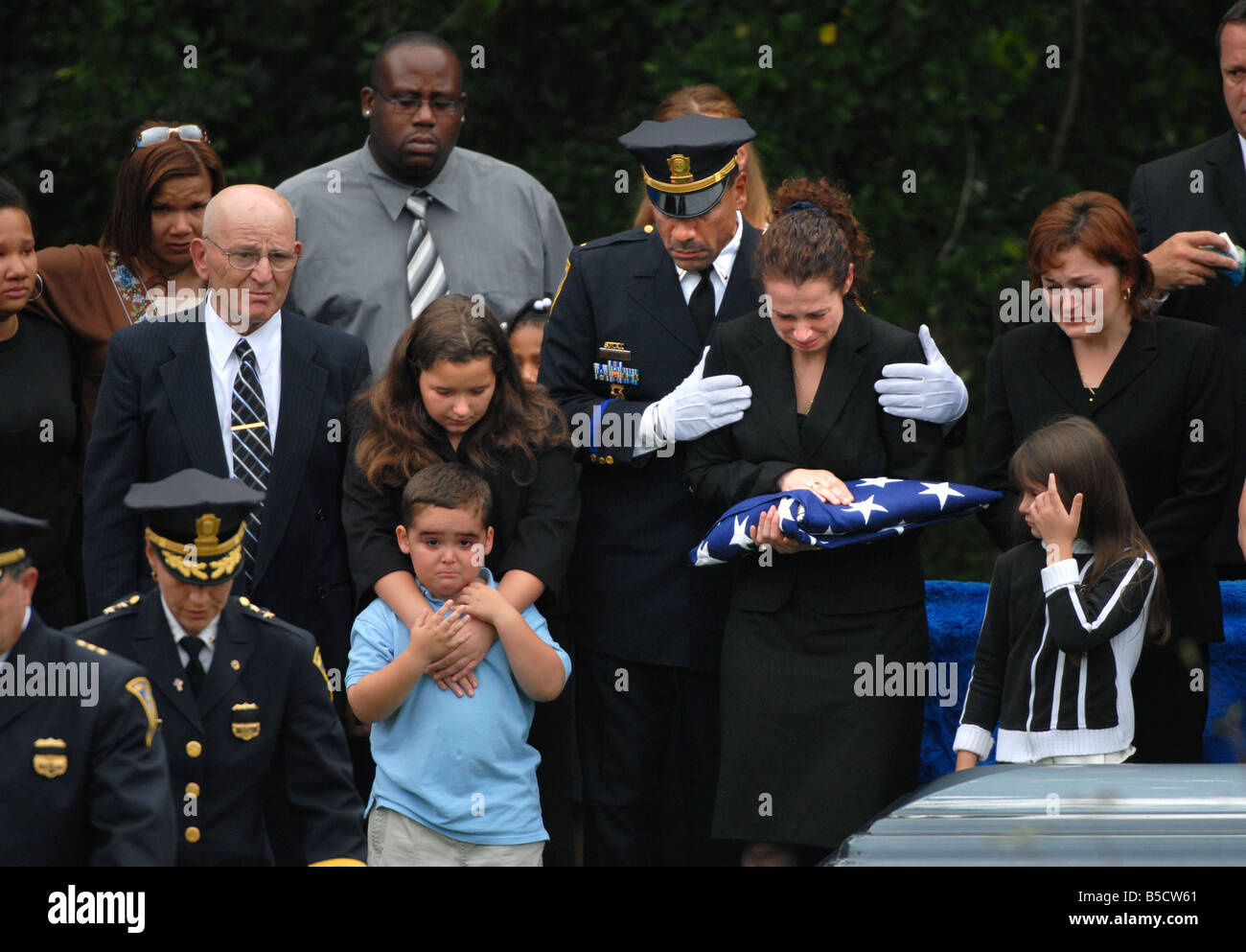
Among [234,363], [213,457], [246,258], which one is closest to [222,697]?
[213,457]

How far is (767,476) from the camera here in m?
5.03

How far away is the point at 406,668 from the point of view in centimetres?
481

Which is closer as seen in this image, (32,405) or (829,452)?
(829,452)

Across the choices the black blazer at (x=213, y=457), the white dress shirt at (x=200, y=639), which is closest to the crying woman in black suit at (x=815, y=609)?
the black blazer at (x=213, y=457)

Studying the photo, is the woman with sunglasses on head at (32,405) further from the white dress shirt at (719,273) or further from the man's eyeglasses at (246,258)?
the white dress shirt at (719,273)

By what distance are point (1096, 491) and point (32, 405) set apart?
2.95m

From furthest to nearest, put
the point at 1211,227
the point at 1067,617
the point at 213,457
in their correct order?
the point at 1211,227
the point at 213,457
the point at 1067,617

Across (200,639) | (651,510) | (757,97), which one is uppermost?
(757,97)

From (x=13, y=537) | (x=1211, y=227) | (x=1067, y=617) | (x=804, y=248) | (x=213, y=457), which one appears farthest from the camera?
(x=1211, y=227)

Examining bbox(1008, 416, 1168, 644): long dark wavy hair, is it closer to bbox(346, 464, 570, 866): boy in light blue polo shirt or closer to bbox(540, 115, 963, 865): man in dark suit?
bbox(540, 115, 963, 865): man in dark suit

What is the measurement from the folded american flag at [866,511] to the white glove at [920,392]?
0.22 m

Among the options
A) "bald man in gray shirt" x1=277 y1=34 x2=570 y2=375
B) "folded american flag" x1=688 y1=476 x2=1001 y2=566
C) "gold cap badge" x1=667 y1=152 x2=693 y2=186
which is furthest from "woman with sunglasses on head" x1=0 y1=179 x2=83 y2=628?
"folded american flag" x1=688 y1=476 x2=1001 y2=566

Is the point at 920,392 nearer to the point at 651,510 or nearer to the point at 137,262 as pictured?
the point at 651,510

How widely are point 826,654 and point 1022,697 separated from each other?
1.70ft
